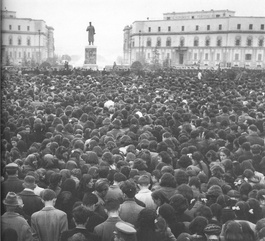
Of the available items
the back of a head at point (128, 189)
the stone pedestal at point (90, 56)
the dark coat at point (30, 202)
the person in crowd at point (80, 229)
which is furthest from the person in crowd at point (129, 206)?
the stone pedestal at point (90, 56)

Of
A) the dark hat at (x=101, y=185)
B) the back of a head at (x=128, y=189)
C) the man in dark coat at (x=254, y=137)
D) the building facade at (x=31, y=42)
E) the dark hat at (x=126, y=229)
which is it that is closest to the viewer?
the dark hat at (x=126, y=229)

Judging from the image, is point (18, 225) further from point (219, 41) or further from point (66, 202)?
point (219, 41)

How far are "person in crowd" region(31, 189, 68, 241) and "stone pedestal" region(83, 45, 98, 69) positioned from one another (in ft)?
141

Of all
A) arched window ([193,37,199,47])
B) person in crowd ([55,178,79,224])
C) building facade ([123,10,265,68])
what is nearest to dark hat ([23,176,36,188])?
person in crowd ([55,178,79,224])

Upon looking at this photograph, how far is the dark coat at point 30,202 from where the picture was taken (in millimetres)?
7211

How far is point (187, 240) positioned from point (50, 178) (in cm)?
288

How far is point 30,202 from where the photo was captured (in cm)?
727

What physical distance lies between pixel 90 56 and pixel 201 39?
54.3 metres

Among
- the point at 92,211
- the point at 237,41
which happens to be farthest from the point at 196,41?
the point at 92,211

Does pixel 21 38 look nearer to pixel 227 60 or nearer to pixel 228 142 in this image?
pixel 227 60

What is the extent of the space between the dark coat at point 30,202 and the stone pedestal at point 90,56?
42356 millimetres

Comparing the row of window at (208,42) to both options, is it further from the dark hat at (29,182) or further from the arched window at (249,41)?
the dark hat at (29,182)

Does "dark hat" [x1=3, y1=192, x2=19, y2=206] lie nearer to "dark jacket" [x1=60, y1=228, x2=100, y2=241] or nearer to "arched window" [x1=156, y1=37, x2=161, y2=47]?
"dark jacket" [x1=60, y1=228, x2=100, y2=241]

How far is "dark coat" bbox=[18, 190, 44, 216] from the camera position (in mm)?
7211
